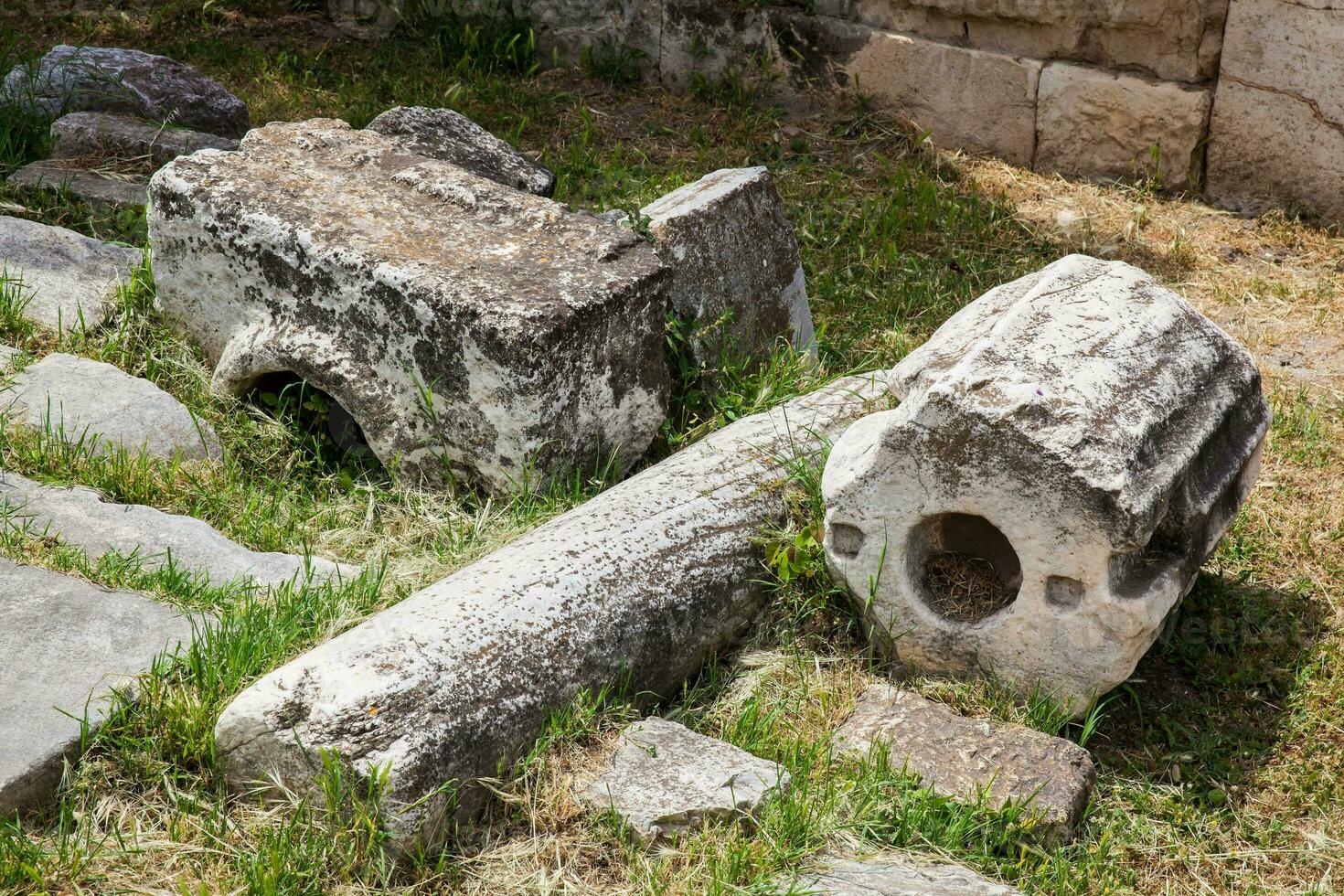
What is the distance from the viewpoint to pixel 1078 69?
241 inches

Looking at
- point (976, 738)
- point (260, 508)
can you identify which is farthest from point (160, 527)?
point (976, 738)

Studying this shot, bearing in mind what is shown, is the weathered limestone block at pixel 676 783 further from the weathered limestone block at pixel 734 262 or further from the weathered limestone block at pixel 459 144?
the weathered limestone block at pixel 459 144

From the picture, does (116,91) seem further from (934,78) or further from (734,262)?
(934,78)

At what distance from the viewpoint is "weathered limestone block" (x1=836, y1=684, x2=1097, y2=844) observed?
9.90 feet

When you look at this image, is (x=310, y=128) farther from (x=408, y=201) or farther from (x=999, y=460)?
(x=999, y=460)

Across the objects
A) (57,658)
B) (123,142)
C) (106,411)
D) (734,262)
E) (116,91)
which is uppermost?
(116,91)

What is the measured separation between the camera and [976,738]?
125 inches

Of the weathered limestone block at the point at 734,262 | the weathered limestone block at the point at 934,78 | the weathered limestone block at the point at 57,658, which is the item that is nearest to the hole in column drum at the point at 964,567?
the weathered limestone block at the point at 734,262

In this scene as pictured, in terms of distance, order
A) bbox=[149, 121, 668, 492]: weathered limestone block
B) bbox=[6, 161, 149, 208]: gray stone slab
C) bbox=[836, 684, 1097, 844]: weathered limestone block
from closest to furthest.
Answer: bbox=[836, 684, 1097, 844]: weathered limestone block < bbox=[149, 121, 668, 492]: weathered limestone block < bbox=[6, 161, 149, 208]: gray stone slab

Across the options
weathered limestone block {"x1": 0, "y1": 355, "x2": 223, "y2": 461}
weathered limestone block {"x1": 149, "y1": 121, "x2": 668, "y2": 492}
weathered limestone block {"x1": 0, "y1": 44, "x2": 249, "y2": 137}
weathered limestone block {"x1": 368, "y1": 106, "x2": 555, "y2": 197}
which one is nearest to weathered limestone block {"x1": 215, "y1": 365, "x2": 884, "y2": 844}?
weathered limestone block {"x1": 149, "y1": 121, "x2": 668, "y2": 492}

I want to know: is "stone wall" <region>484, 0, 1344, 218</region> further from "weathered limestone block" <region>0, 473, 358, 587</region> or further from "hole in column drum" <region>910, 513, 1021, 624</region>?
"weathered limestone block" <region>0, 473, 358, 587</region>

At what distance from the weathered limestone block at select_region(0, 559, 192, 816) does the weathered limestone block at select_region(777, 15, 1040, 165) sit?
4686 mm

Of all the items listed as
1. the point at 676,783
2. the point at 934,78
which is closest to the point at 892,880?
the point at 676,783

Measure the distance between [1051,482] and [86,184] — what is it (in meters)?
4.04
